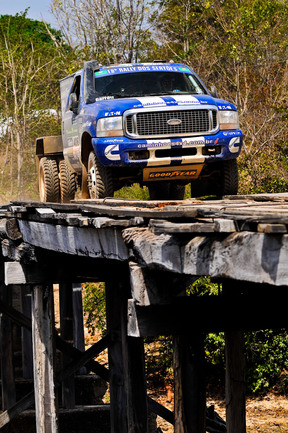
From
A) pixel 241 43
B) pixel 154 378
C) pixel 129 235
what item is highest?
pixel 241 43

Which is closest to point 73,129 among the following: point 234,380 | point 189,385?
point 234,380

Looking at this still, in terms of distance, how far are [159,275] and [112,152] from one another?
4.90m

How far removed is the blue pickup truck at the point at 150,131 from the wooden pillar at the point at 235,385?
9.75 ft

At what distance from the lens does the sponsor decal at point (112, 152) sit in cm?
933

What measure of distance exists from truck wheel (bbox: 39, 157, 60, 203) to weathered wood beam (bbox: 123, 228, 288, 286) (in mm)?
8063

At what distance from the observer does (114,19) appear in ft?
76.6

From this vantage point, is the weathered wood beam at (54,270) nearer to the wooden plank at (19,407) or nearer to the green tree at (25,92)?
the wooden plank at (19,407)

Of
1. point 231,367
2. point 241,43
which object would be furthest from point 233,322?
point 241,43

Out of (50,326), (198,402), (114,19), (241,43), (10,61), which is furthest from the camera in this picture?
(10,61)

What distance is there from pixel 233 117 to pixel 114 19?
1421 cm

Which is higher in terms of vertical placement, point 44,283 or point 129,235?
point 129,235

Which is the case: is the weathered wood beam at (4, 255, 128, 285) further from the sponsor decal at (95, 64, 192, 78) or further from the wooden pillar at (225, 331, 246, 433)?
the sponsor decal at (95, 64, 192, 78)

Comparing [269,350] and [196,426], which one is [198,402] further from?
[269,350]

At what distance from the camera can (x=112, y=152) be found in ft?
30.7
